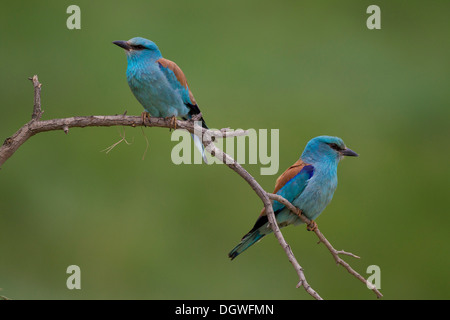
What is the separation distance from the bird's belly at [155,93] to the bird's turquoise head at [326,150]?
73 cm

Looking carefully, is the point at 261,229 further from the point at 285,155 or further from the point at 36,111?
the point at 285,155

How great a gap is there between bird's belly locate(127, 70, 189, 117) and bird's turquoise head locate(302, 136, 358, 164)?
732mm

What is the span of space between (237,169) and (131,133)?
3291 millimetres

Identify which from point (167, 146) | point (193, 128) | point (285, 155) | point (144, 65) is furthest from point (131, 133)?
point (193, 128)

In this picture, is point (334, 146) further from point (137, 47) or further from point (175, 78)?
point (137, 47)

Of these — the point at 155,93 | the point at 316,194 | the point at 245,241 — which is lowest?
the point at 245,241

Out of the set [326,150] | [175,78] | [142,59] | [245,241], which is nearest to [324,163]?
[326,150]

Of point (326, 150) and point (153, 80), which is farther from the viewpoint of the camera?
point (326, 150)

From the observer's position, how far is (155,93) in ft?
9.01

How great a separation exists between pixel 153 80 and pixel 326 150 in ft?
3.10

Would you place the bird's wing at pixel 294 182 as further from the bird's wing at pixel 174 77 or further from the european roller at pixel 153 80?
the bird's wing at pixel 174 77

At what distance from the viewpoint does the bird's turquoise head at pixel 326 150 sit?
290 centimetres

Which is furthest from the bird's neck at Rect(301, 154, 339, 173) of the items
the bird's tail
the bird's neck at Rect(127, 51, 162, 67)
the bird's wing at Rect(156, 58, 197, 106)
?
the bird's neck at Rect(127, 51, 162, 67)

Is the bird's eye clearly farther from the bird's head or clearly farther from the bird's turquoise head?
the bird's head
